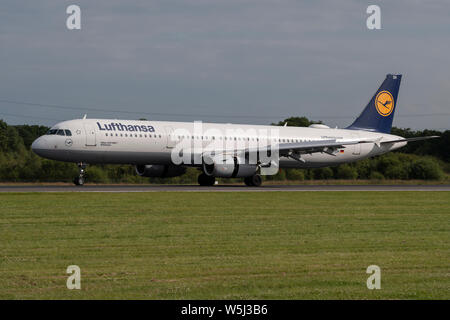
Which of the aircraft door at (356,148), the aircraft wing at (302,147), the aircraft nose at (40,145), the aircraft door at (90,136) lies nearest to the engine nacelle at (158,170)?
the aircraft wing at (302,147)

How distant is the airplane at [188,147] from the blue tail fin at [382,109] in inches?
139

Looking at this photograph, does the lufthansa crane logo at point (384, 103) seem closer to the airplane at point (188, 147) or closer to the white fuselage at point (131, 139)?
the airplane at point (188, 147)

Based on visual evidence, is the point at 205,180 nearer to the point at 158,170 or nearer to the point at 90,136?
the point at 158,170

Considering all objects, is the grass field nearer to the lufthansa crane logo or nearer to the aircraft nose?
the aircraft nose

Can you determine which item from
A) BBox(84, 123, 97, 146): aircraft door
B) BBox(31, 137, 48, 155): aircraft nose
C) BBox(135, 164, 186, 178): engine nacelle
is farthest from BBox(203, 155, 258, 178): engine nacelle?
BBox(31, 137, 48, 155): aircraft nose

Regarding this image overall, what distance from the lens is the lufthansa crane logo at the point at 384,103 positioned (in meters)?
57.0

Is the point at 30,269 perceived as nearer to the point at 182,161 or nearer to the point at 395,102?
the point at 182,161

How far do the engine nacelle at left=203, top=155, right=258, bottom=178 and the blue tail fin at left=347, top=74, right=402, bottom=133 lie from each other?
15317 millimetres

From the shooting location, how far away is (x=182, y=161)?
44.8 metres

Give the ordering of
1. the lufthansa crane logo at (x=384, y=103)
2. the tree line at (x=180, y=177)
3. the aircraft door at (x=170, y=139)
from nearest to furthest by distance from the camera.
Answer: the aircraft door at (x=170, y=139) → the lufthansa crane logo at (x=384, y=103) → the tree line at (x=180, y=177)

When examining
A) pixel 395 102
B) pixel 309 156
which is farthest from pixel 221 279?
pixel 395 102

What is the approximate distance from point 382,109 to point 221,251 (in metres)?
44.7

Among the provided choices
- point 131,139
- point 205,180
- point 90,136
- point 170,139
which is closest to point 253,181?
point 205,180
